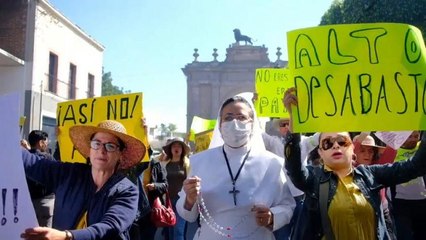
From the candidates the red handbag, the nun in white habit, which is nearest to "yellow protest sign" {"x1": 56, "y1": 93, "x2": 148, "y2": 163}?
the nun in white habit

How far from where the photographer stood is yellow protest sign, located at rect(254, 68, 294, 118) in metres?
6.65

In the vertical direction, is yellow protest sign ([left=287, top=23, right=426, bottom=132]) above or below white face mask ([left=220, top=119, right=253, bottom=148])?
above

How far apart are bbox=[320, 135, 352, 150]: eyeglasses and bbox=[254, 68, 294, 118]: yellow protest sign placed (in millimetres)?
3122

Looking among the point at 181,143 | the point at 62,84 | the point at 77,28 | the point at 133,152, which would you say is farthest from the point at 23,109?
the point at 133,152

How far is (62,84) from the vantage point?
24.8m

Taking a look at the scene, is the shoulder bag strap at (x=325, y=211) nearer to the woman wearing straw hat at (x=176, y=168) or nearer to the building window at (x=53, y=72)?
the woman wearing straw hat at (x=176, y=168)

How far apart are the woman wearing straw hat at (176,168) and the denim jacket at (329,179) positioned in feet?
16.4

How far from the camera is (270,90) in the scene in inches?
271

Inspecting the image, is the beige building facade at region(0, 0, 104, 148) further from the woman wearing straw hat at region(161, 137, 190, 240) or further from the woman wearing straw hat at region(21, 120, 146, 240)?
the woman wearing straw hat at region(21, 120, 146, 240)

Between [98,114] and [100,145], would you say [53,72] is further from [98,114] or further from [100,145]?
[100,145]

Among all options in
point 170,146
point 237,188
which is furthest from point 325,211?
point 170,146

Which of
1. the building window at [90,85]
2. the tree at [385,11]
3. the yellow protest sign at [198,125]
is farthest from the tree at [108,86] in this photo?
the yellow protest sign at [198,125]

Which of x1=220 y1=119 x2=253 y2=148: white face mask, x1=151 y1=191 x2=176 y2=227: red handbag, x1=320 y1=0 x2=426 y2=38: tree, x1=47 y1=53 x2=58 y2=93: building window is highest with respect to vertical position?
x1=320 y1=0 x2=426 y2=38: tree

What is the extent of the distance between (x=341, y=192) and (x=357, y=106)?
56cm
